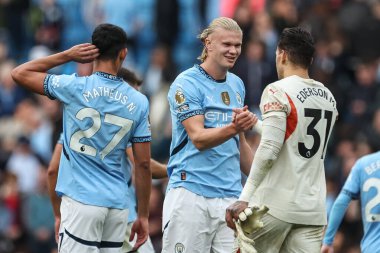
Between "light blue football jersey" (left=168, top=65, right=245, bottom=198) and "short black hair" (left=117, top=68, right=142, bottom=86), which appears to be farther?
"short black hair" (left=117, top=68, right=142, bottom=86)

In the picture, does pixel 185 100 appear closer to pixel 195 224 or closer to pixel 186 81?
pixel 186 81

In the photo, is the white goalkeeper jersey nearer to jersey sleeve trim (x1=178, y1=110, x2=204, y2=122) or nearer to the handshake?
the handshake

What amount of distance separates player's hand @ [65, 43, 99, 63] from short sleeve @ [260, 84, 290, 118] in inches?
67.5

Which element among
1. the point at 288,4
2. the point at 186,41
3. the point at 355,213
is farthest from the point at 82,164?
the point at 186,41

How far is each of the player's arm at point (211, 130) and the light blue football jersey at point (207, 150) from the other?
0.10 metres

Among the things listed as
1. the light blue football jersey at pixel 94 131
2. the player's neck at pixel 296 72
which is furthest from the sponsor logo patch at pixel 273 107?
the light blue football jersey at pixel 94 131

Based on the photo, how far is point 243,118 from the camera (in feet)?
33.3

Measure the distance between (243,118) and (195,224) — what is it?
1.30m

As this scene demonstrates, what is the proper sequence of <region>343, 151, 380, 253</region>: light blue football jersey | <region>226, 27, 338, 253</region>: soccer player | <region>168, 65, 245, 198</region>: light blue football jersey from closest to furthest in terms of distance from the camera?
1. <region>226, 27, 338, 253</region>: soccer player
2. <region>168, 65, 245, 198</region>: light blue football jersey
3. <region>343, 151, 380, 253</region>: light blue football jersey

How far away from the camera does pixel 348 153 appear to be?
59.0ft

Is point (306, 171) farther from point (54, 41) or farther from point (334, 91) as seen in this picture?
point (54, 41)

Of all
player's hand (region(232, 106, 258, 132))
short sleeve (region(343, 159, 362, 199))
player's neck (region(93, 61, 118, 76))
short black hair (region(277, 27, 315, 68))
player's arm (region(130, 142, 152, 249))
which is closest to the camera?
player's hand (region(232, 106, 258, 132))

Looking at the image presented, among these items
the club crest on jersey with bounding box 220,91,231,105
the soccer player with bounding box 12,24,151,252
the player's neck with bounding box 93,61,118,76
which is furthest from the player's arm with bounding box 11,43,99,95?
the club crest on jersey with bounding box 220,91,231,105

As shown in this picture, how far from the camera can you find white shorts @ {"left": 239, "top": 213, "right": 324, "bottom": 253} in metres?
10.2
